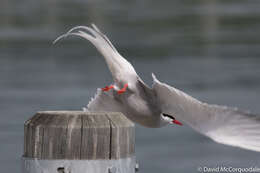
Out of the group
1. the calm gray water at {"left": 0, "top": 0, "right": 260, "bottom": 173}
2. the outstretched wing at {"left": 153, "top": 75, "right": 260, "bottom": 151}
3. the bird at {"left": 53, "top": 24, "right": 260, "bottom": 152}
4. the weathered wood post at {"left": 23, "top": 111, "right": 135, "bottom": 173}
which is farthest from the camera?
the calm gray water at {"left": 0, "top": 0, "right": 260, "bottom": 173}

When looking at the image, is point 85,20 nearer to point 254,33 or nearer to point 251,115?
point 254,33

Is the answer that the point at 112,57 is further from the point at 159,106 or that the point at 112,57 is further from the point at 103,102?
the point at 159,106

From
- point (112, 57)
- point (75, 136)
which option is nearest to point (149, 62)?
point (112, 57)

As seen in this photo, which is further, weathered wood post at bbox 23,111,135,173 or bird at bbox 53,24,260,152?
bird at bbox 53,24,260,152

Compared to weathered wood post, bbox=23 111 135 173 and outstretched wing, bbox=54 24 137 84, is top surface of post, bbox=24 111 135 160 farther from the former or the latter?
outstretched wing, bbox=54 24 137 84

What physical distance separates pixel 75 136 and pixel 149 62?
554 inches

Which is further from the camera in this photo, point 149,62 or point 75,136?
point 149,62

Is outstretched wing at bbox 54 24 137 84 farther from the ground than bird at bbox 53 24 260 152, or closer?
farther from the ground

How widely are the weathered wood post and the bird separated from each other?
1.14 m

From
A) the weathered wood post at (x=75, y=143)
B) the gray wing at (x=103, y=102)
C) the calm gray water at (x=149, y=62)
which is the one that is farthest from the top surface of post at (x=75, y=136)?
the calm gray water at (x=149, y=62)

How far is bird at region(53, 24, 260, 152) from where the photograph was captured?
515cm

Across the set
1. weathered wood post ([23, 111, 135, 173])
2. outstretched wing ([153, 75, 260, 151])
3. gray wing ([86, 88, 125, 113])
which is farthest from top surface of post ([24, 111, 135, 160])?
gray wing ([86, 88, 125, 113])

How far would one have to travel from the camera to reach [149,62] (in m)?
18.0

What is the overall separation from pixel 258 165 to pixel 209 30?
17054 mm
